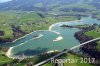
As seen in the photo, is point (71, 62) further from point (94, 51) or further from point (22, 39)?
point (22, 39)

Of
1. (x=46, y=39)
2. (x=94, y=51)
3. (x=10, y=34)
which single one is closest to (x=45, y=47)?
(x=46, y=39)

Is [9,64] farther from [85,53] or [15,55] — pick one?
[85,53]

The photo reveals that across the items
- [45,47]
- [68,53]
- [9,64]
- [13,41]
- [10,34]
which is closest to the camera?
[9,64]

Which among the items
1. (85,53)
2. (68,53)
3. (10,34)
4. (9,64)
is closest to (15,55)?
(9,64)

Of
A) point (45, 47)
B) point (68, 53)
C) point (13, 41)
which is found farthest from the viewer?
point (13, 41)

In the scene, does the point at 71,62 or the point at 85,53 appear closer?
the point at 71,62

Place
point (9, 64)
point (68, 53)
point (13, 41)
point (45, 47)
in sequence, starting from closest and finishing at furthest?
point (9, 64) → point (68, 53) → point (45, 47) → point (13, 41)

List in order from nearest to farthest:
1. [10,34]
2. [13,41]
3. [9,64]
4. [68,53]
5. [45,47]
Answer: [9,64], [68,53], [45,47], [13,41], [10,34]

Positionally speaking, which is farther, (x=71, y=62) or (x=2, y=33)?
(x=2, y=33)
